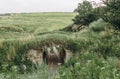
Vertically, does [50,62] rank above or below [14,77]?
below

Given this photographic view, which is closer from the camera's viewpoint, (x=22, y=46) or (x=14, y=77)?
(x=14, y=77)

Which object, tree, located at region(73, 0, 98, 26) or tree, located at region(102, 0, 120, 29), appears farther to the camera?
tree, located at region(73, 0, 98, 26)

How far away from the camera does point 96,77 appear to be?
37.9ft

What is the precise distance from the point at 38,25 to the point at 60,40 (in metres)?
30.1

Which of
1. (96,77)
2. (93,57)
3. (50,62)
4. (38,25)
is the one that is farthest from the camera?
(38,25)

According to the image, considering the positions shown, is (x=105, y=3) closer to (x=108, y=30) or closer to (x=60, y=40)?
(x=108, y=30)

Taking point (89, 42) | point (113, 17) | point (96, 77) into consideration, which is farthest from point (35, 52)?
point (96, 77)

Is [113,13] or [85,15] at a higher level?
[113,13]

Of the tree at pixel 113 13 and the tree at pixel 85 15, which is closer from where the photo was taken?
the tree at pixel 113 13

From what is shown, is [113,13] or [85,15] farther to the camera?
[85,15]

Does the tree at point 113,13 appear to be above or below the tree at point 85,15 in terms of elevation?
above

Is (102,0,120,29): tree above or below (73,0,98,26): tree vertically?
above

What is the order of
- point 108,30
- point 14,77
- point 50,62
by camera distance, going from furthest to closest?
point 108,30, point 50,62, point 14,77

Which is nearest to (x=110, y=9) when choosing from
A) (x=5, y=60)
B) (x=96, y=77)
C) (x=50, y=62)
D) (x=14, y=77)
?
(x=50, y=62)
